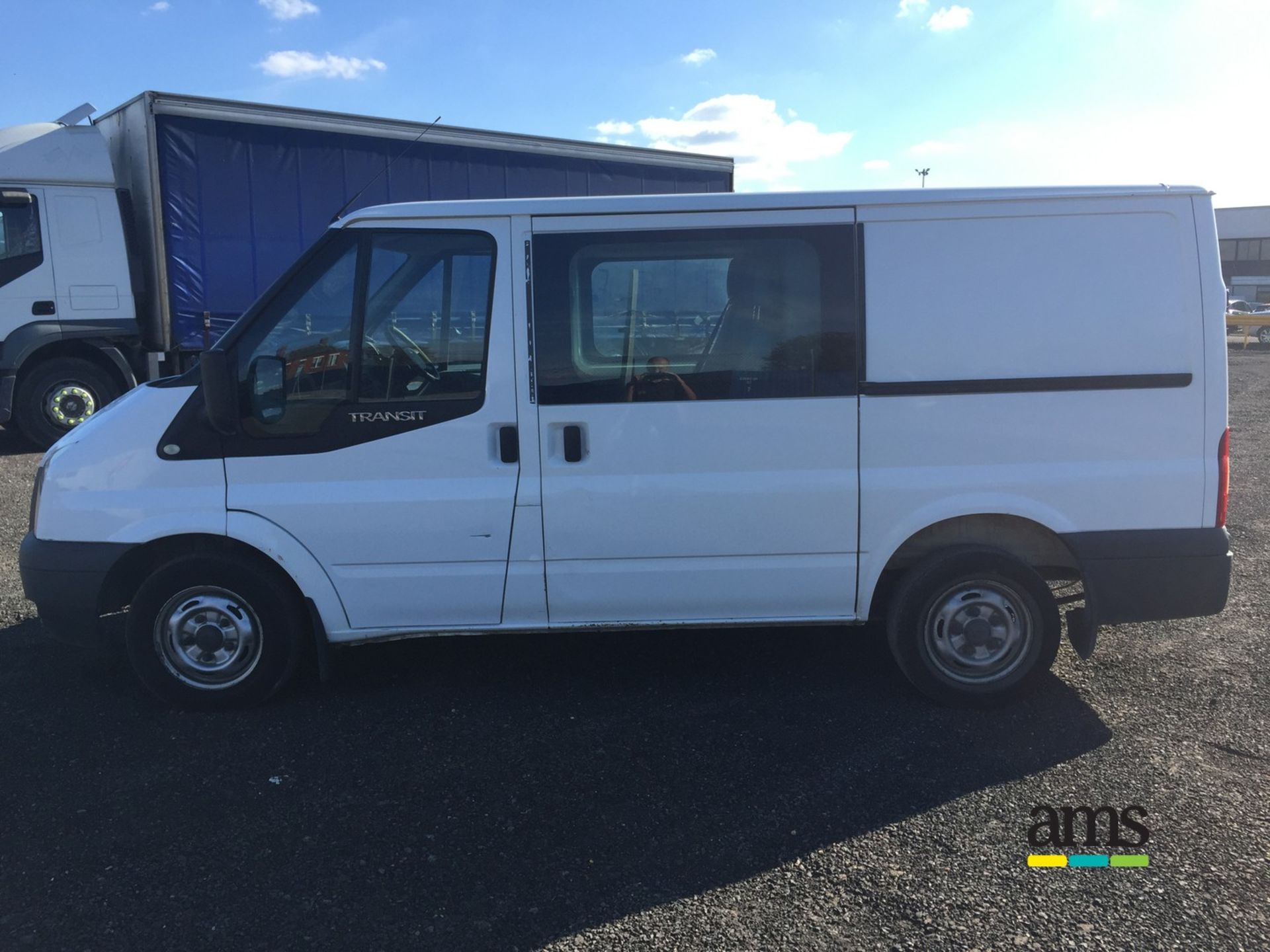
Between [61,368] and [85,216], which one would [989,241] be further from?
[61,368]

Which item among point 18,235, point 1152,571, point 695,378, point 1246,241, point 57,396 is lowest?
point 1152,571

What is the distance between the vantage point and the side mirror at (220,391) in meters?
4.09

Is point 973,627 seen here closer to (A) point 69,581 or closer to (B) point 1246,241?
(A) point 69,581

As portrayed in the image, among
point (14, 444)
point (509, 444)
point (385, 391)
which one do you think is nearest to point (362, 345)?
point (385, 391)

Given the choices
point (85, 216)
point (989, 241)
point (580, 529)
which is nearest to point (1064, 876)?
point (580, 529)

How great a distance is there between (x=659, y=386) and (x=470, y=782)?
175 centimetres

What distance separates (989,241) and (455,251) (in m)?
2.24

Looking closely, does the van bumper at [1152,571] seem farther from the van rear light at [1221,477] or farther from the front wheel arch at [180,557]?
the front wheel arch at [180,557]

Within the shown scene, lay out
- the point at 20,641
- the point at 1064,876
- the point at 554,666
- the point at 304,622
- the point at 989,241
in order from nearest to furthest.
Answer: the point at 1064,876
the point at 989,241
the point at 304,622
the point at 554,666
the point at 20,641

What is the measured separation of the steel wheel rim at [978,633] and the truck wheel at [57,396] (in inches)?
381

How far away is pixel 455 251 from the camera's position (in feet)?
13.9

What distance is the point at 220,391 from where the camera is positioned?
4.12 m

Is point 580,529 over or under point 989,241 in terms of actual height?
under

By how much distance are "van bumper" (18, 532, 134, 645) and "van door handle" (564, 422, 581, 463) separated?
190 centimetres
